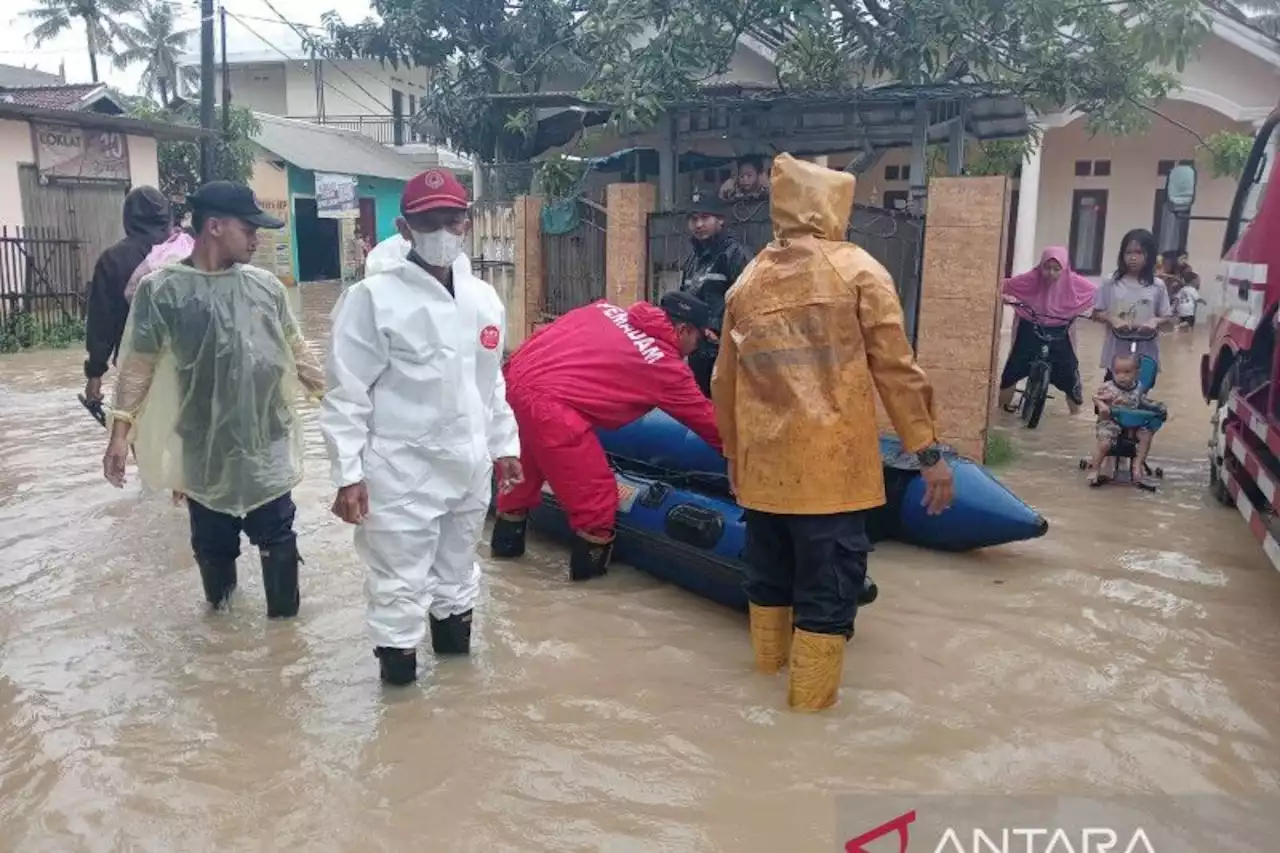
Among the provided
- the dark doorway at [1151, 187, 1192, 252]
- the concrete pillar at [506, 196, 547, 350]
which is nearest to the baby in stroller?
the concrete pillar at [506, 196, 547, 350]

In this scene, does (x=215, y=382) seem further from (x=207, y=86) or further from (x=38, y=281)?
(x=207, y=86)

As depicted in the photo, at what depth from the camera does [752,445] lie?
3.40 metres

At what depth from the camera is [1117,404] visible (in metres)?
6.14

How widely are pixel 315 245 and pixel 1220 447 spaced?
78.6ft

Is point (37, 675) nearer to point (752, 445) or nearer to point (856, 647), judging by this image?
point (752, 445)

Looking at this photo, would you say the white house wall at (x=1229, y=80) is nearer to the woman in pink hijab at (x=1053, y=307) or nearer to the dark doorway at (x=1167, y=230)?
the dark doorway at (x=1167, y=230)

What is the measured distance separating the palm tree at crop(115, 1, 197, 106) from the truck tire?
A: 122 ft

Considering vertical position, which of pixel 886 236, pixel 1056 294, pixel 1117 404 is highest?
pixel 886 236

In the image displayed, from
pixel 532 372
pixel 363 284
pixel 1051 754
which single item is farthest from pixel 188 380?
pixel 1051 754

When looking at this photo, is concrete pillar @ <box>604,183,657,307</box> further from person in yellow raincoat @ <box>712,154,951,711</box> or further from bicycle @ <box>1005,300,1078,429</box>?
person in yellow raincoat @ <box>712,154,951,711</box>

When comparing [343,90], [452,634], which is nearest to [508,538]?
[452,634]

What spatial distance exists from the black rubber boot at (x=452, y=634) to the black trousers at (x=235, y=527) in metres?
0.74

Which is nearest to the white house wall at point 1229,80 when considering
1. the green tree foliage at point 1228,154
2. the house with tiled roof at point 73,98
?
the green tree foliage at point 1228,154

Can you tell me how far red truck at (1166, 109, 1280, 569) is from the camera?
4.29 meters
